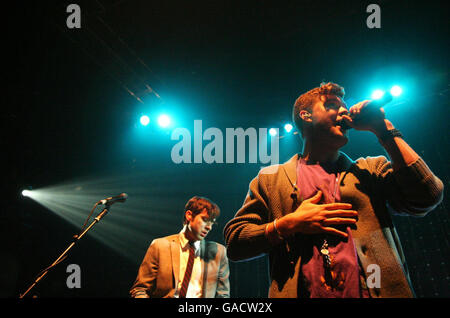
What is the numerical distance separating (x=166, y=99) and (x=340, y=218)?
5344 mm

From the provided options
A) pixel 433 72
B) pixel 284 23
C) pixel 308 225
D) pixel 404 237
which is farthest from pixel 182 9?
pixel 404 237

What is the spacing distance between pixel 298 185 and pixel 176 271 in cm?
218

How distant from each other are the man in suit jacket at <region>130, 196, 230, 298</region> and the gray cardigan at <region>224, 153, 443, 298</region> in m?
1.93

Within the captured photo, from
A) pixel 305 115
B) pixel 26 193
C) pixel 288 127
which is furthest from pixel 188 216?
pixel 26 193

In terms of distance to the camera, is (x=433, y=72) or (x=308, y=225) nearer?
(x=308, y=225)

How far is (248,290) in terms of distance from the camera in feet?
18.2

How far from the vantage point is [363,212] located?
1.31 meters

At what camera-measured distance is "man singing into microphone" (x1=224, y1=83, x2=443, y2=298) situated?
114cm

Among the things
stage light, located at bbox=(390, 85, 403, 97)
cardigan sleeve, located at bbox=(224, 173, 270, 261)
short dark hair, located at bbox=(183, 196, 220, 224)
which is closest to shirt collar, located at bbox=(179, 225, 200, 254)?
short dark hair, located at bbox=(183, 196, 220, 224)

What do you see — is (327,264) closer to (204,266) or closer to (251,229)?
(251,229)

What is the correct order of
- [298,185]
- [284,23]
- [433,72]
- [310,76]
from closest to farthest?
[298,185] < [284,23] < [433,72] < [310,76]

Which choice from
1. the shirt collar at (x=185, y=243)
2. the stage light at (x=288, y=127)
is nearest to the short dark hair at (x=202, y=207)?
the shirt collar at (x=185, y=243)
